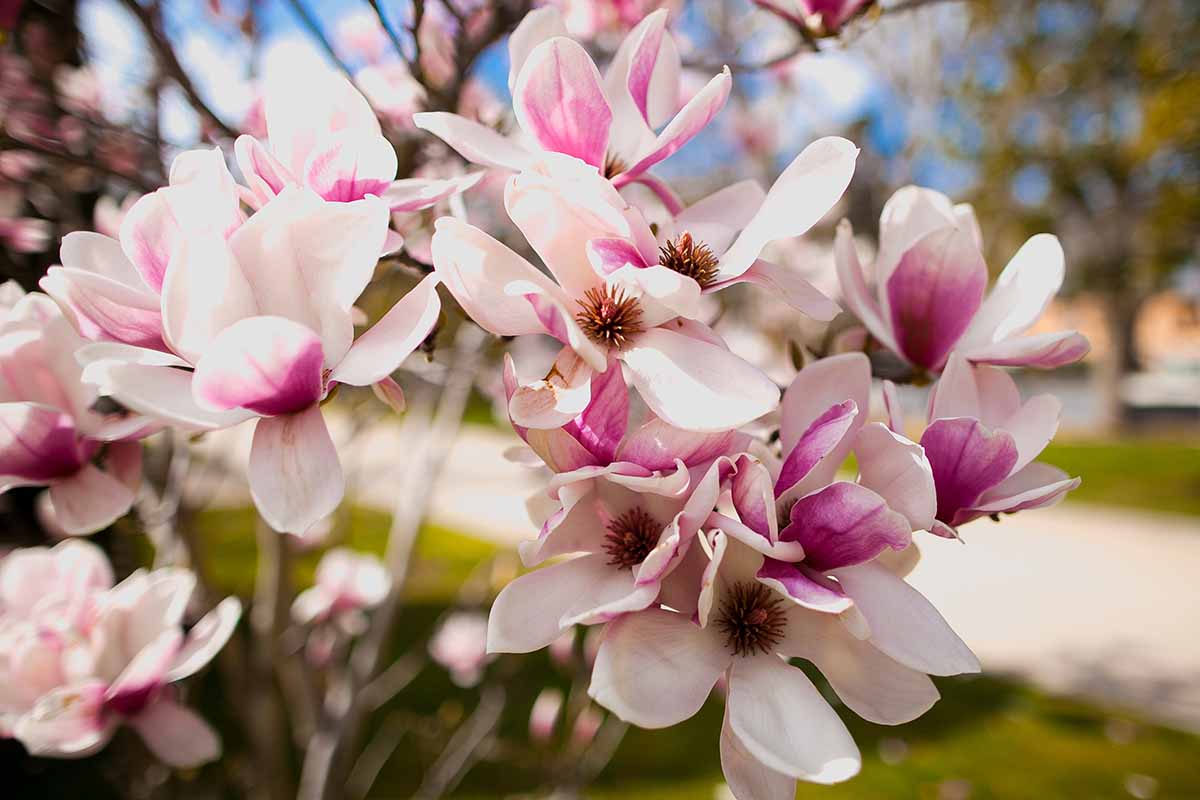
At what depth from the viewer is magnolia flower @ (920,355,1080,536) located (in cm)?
47

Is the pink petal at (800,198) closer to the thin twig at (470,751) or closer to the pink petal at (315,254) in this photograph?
the pink petal at (315,254)

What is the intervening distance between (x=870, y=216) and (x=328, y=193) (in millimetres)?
7714

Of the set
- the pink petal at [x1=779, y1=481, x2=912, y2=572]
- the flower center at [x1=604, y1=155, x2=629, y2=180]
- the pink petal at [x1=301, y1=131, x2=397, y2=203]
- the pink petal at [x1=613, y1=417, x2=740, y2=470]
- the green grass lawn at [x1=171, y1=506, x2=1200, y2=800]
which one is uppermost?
the flower center at [x1=604, y1=155, x2=629, y2=180]

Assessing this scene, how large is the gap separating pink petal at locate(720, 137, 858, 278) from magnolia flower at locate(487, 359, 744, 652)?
10 cm

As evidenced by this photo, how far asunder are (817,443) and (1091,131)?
11505 millimetres

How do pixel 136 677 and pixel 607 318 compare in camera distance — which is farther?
pixel 136 677

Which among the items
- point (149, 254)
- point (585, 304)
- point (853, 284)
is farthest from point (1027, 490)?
point (149, 254)

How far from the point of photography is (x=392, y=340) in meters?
0.43

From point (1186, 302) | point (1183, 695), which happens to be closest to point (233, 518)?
point (1183, 695)

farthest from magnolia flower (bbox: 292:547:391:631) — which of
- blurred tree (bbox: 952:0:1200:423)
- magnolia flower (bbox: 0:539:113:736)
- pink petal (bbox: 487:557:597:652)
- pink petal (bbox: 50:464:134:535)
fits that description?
blurred tree (bbox: 952:0:1200:423)

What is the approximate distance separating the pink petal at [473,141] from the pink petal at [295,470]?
18cm

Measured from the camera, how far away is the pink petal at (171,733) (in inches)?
28.0

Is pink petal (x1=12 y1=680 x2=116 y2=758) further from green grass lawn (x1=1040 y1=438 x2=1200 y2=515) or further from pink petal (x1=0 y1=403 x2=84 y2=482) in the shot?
green grass lawn (x1=1040 y1=438 x2=1200 y2=515)

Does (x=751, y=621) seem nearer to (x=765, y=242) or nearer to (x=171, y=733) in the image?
(x=765, y=242)
